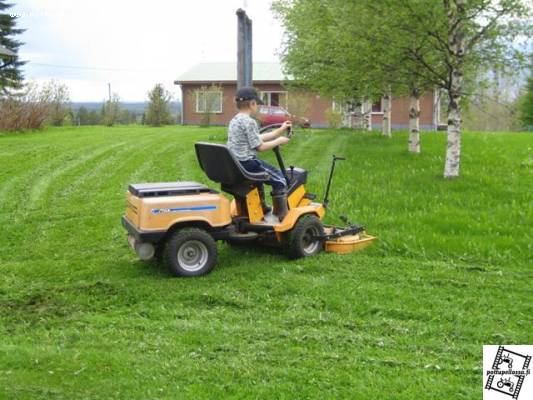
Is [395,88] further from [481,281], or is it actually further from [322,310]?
[322,310]

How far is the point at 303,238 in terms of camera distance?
6.59 metres

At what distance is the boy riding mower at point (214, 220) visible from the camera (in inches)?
232

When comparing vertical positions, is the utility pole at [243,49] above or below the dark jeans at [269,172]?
above

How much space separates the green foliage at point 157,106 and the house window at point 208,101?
5.96 feet

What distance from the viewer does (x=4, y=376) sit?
393cm

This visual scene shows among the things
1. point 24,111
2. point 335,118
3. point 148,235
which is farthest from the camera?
point 335,118

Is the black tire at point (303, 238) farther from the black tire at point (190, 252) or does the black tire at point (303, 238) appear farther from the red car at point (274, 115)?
the red car at point (274, 115)

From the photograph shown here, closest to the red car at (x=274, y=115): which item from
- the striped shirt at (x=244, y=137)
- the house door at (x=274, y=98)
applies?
the house door at (x=274, y=98)

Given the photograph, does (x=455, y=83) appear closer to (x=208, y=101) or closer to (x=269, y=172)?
(x=269, y=172)

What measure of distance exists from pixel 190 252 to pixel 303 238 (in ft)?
4.03

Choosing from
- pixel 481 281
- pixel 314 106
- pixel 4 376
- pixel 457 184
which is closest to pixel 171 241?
pixel 4 376

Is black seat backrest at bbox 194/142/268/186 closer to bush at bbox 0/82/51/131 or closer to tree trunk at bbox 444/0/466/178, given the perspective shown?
tree trunk at bbox 444/0/466/178

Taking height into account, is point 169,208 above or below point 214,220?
above

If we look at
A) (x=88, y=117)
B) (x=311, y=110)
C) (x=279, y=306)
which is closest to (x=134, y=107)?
(x=88, y=117)
